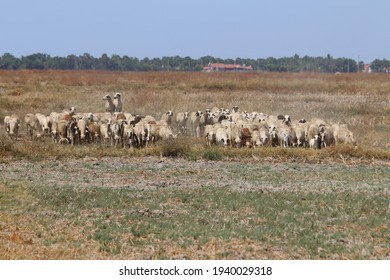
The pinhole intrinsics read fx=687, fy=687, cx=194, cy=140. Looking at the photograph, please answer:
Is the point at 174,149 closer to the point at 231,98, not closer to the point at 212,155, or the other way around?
the point at 212,155

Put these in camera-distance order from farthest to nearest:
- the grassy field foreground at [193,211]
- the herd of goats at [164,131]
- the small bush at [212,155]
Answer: the herd of goats at [164,131] < the small bush at [212,155] < the grassy field foreground at [193,211]

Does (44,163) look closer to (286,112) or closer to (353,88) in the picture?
(286,112)

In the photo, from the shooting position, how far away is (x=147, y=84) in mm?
46969

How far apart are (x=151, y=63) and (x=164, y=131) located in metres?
100

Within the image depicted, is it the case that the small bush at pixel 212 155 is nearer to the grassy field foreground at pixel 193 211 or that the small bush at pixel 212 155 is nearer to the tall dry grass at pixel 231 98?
the grassy field foreground at pixel 193 211

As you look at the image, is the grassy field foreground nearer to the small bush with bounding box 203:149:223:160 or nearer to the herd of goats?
the small bush with bounding box 203:149:223:160

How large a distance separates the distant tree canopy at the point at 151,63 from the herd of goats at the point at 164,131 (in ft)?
262

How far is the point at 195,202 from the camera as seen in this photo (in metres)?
12.3

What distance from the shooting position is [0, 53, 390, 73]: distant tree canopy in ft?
345

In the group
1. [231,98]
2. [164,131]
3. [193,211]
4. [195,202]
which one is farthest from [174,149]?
[231,98]

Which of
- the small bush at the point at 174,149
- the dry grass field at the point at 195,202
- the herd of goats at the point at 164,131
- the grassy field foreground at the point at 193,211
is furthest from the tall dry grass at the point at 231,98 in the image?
the grassy field foreground at the point at 193,211

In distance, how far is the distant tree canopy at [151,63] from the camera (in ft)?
345

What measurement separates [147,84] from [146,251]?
1505 inches
